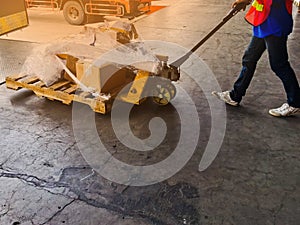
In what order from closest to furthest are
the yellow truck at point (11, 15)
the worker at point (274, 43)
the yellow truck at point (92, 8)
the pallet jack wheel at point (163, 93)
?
the yellow truck at point (11, 15)
the worker at point (274, 43)
the pallet jack wheel at point (163, 93)
the yellow truck at point (92, 8)

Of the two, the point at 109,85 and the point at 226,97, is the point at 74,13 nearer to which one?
the point at 109,85

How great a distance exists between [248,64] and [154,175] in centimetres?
162

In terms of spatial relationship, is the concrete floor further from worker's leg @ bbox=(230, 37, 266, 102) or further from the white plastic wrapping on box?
the white plastic wrapping on box

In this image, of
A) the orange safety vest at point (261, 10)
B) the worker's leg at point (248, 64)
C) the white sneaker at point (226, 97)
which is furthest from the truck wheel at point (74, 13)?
the orange safety vest at point (261, 10)

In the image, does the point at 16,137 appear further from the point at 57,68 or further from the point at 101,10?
the point at 101,10

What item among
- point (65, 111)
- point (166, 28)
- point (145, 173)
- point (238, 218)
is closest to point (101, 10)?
point (166, 28)

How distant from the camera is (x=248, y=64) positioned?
11.1 feet

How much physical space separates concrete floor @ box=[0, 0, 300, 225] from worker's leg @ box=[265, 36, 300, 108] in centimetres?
23

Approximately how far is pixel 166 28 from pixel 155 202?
5.40 metres

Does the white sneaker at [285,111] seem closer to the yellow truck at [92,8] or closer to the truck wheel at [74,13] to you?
the yellow truck at [92,8]

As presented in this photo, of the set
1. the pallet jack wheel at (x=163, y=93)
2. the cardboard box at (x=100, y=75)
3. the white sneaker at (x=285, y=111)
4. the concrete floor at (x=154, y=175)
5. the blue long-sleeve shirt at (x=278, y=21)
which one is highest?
the blue long-sleeve shirt at (x=278, y=21)

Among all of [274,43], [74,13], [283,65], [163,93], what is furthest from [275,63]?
[74,13]

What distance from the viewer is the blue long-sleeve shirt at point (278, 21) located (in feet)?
9.75

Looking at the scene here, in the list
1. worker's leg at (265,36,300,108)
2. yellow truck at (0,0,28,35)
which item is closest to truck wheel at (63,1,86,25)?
yellow truck at (0,0,28,35)
